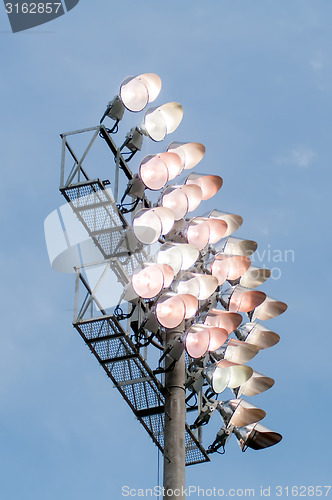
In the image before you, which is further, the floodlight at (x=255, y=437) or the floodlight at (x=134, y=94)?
the floodlight at (x=134, y=94)

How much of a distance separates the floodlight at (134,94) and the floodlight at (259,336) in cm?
384

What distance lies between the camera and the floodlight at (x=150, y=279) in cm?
1372

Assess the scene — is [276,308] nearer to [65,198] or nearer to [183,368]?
[183,368]

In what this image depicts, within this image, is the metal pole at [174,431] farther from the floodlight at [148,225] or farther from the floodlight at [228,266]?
the floodlight at [148,225]

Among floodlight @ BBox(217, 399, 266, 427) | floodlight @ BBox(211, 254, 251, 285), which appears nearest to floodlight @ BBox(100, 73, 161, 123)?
floodlight @ BBox(211, 254, 251, 285)

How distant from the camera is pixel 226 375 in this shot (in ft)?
47.1

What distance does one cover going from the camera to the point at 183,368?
46.6ft

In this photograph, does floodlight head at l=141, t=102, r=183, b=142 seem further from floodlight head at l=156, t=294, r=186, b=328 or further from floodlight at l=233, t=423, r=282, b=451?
floodlight at l=233, t=423, r=282, b=451

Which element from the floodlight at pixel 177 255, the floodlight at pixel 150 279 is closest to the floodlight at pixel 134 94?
the floodlight at pixel 177 255

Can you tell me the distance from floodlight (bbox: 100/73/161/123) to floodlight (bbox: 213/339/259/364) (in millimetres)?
3945

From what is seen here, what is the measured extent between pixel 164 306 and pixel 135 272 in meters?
0.62

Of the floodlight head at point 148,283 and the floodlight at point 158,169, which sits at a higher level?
the floodlight at point 158,169

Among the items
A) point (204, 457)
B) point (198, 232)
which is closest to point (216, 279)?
point (198, 232)

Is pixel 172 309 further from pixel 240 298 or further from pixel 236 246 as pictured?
pixel 236 246
